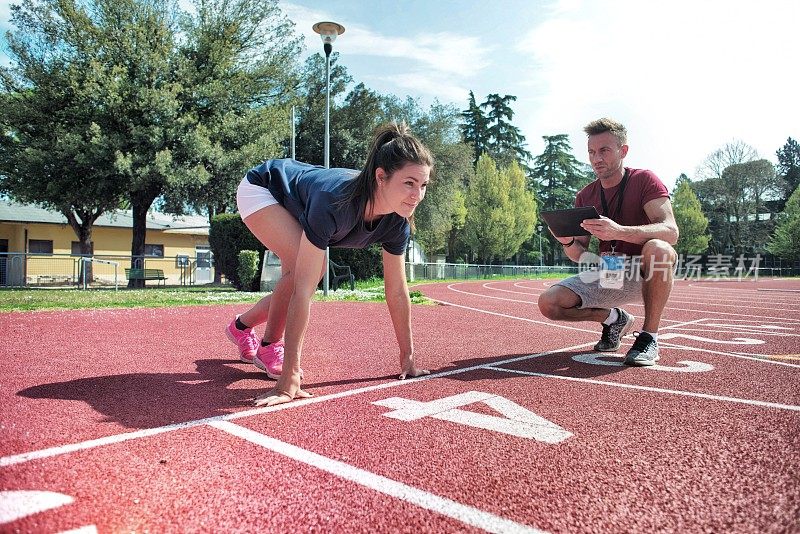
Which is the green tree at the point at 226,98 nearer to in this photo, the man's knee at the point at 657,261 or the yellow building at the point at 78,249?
the yellow building at the point at 78,249

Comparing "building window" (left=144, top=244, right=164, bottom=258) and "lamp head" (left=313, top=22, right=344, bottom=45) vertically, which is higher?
"lamp head" (left=313, top=22, right=344, bottom=45)

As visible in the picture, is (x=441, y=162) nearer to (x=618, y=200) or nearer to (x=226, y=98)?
(x=226, y=98)

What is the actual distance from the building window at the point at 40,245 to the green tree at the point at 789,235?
206ft

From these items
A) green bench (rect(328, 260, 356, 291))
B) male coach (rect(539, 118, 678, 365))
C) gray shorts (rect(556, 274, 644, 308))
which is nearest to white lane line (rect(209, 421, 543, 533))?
male coach (rect(539, 118, 678, 365))

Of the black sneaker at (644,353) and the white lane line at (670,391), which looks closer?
the white lane line at (670,391)

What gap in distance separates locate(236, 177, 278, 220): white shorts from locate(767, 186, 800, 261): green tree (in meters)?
61.1

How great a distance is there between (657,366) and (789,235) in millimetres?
59388

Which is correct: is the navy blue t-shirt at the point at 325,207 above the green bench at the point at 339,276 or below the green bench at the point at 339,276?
above

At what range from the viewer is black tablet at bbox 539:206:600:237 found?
4109mm

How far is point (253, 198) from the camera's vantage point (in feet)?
12.2

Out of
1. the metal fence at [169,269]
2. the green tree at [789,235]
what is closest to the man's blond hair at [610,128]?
the metal fence at [169,269]

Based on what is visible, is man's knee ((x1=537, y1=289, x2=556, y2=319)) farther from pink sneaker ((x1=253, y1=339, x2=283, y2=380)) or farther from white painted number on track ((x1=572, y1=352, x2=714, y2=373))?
pink sneaker ((x1=253, y1=339, x2=283, y2=380))

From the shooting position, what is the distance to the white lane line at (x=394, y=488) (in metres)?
1.62

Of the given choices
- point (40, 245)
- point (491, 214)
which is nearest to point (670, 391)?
point (40, 245)
